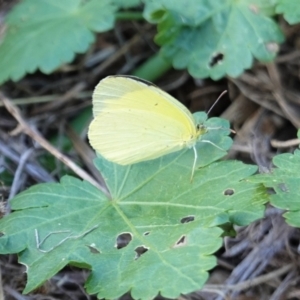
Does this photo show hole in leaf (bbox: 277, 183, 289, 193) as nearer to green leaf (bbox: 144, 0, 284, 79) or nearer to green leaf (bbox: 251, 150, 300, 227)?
green leaf (bbox: 251, 150, 300, 227)

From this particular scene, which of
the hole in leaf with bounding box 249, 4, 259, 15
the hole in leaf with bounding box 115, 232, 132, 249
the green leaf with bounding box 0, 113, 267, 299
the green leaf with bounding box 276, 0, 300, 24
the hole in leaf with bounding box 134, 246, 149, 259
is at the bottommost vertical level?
the hole in leaf with bounding box 115, 232, 132, 249

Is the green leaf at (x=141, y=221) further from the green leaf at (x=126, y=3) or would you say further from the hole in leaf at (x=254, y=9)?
the green leaf at (x=126, y=3)

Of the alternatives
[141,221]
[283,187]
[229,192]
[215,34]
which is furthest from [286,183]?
[215,34]

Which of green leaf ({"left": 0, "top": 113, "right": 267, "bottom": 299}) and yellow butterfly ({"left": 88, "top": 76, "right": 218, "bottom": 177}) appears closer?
green leaf ({"left": 0, "top": 113, "right": 267, "bottom": 299})

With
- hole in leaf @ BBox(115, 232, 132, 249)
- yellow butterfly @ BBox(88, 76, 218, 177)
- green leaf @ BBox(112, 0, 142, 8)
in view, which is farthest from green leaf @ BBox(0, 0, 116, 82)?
hole in leaf @ BBox(115, 232, 132, 249)

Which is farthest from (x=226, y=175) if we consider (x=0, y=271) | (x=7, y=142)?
(x=7, y=142)

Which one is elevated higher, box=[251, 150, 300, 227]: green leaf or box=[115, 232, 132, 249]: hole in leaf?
box=[251, 150, 300, 227]: green leaf

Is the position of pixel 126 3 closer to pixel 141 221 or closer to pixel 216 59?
pixel 216 59
